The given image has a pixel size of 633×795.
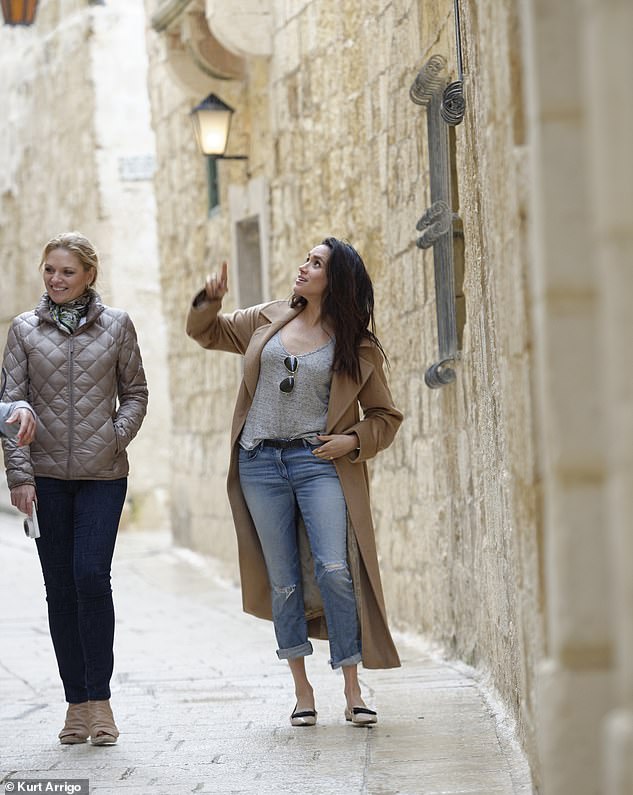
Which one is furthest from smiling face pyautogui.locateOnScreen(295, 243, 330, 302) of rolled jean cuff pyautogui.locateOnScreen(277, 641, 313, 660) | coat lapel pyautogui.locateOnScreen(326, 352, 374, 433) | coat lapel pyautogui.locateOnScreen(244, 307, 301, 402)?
rolled jean cuff pyautogui.locateOnScreen(277, 641, 313, 660)

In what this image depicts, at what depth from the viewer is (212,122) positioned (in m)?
9.83

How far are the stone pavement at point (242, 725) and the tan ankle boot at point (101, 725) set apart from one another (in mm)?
Result: 30

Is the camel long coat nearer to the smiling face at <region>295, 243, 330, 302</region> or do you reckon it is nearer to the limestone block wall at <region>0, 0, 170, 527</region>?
the smiling face at <region>295, 243, 330, 302</region>

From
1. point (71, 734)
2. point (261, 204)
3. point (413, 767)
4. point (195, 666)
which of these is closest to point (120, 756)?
point (71, 734)

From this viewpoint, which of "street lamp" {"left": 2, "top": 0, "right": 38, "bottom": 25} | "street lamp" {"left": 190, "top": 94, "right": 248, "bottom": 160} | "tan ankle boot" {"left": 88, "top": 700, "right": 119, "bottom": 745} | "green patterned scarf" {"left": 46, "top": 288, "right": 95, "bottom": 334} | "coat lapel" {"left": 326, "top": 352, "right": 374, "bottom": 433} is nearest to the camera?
"tan ankle boot" {"left": 88, "top": 700, "right": 119, "bottom": 745}

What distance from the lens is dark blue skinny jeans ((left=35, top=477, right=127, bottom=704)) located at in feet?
15.3

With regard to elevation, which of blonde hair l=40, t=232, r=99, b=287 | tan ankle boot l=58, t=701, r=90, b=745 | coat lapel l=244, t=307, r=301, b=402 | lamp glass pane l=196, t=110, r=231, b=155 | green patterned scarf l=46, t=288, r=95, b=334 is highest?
lamp glass pane l=196, t=110, r=231, b=155

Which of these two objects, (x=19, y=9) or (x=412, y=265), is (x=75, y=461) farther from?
(x=19, y=9)

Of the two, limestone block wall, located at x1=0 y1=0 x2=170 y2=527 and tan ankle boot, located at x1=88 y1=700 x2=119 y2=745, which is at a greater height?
limestone block wall, located at x1=0 y1=0 x2=170 y2=527

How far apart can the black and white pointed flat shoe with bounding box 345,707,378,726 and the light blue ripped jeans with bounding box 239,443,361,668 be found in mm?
161

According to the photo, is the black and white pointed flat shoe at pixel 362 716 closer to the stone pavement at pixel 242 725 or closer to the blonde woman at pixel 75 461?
the stone pavement at pixel 242 725

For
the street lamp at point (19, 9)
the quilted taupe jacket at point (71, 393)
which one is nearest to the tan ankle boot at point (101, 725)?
the quilted taupe jacket at point (71, 393)

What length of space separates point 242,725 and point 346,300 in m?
1.50

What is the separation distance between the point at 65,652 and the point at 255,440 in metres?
0.93
